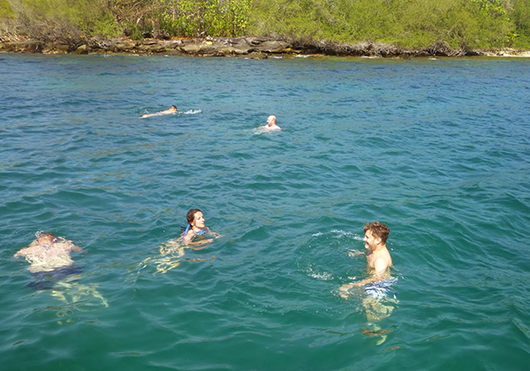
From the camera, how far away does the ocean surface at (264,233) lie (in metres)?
6.22

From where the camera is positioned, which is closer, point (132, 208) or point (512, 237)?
point (512, 237)

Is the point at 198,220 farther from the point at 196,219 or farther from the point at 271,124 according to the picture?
the point at 271,124

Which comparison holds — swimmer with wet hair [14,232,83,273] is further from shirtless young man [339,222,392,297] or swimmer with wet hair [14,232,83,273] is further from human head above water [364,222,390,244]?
human head above water [364,222,390,244]

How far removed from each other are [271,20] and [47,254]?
46.1 meters

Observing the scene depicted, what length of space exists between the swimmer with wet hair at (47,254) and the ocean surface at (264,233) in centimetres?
22

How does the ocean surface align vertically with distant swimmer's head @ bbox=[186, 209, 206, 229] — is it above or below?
below

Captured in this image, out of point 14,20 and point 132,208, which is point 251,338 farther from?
point 14,20

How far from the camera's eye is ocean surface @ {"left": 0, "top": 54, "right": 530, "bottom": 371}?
20.4 feet

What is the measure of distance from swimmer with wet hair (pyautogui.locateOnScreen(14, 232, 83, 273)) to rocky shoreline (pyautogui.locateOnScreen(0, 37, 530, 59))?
125 ft

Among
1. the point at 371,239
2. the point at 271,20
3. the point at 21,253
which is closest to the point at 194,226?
the point at 21,253

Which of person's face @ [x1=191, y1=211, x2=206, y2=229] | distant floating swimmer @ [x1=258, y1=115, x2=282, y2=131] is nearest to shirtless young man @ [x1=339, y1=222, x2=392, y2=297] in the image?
person's face @ [x1=191, y1=211, x2=206, y2=229]

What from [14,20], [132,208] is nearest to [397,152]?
[132,208]

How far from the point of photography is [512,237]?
9539 millimetres

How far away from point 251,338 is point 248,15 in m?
49.2
